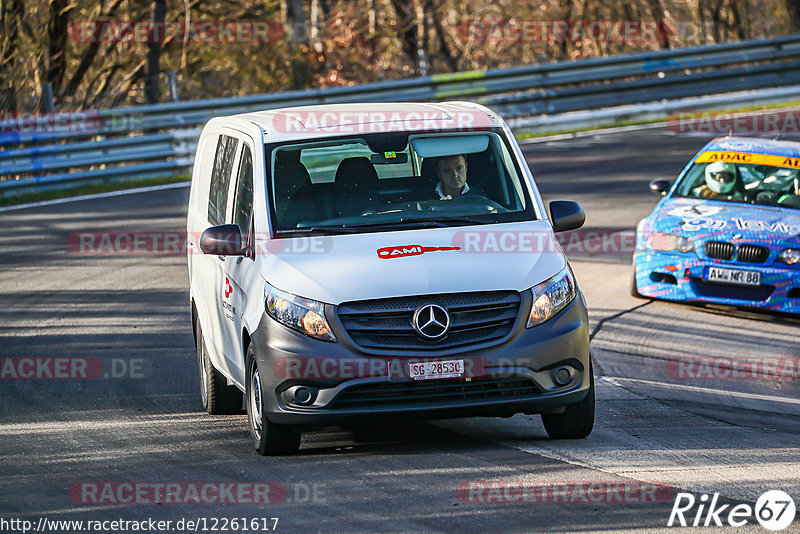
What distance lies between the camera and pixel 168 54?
27953mm

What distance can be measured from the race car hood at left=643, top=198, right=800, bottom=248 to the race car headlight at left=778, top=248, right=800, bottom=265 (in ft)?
0.20

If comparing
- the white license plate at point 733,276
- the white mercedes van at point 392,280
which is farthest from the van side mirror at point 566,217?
the white license plate at point 733,276

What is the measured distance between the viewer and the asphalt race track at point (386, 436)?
6.03 meters

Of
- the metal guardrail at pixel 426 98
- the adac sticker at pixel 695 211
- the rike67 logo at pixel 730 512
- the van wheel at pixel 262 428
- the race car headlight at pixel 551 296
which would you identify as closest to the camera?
the rike67 logo at pixel 730 512

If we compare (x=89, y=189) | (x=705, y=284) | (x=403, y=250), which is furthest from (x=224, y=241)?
(x=89, y=189)

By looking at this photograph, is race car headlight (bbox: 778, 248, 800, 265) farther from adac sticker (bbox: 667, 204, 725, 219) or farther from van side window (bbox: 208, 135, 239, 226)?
van side window (bbox: 208, 135, 239, 226)

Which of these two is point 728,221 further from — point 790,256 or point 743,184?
point 743,184

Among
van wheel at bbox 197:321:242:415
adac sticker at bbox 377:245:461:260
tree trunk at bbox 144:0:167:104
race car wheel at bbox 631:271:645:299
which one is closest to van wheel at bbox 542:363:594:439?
adac sticker at bbox 377:245:461:260

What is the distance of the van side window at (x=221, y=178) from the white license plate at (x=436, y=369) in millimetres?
2258

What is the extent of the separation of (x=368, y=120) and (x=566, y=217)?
1.42m

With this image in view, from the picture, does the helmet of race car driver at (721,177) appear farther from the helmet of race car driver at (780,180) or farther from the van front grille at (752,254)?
the van front grille at (752,254)

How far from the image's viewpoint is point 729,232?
1166cm

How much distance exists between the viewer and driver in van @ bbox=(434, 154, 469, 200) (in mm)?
7766

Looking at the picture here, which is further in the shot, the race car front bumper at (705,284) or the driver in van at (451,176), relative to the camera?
the race car front bumper at (705,284)
